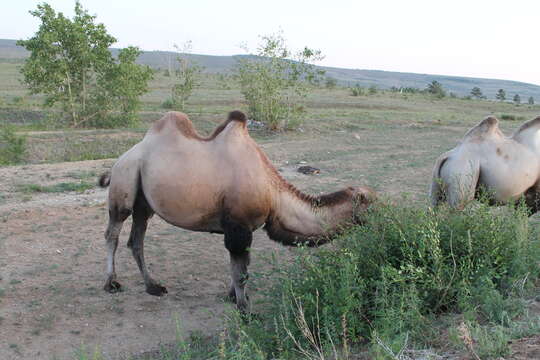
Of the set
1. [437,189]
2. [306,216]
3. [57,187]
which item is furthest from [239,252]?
[57,187]

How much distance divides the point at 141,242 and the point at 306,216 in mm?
2110

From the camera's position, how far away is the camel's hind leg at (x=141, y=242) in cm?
617

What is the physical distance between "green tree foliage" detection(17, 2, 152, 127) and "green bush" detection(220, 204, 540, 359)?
1663 centimetres

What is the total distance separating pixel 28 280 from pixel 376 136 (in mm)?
15725

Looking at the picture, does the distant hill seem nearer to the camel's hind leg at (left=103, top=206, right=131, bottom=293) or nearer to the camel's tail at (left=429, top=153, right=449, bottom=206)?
the camel's tail at (left=429, top=153, right=449, bottom=206)

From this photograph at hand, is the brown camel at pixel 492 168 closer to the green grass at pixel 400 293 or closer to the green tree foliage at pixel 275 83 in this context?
the green grass at pixel 400 293

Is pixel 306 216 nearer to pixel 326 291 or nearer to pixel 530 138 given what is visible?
pixel 326 291

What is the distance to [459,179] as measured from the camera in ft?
19.4

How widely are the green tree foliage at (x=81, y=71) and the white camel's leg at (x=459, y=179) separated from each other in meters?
15.7

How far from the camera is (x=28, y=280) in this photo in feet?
20.9

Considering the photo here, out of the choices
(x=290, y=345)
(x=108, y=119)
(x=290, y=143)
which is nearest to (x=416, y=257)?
(x=290, y=345)

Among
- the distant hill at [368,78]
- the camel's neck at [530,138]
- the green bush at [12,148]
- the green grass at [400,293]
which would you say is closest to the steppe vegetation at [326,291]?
the green grass at [400,293]

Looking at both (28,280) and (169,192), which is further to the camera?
(28,280)

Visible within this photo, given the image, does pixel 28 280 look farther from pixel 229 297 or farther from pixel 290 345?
pixel 290 345
